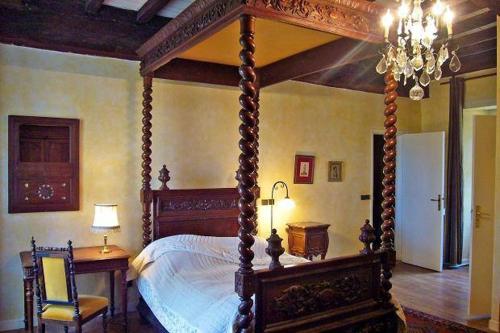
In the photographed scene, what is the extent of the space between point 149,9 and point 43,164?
1791mm

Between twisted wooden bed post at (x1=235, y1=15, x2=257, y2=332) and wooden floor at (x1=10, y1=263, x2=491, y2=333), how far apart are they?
183 cm

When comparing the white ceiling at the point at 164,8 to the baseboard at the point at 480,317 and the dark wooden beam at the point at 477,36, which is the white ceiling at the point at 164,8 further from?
the baseboard at the point at 480,317

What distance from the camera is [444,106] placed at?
659 cm

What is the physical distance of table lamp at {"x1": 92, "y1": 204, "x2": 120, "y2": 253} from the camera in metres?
3.88

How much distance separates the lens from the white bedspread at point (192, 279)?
270cm

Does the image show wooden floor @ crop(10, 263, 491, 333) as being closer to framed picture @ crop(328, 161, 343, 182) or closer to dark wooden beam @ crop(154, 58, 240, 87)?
framed picture @ crop(328, 161, 343, 182)

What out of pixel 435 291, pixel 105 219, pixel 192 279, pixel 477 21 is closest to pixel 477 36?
pixel 477 21

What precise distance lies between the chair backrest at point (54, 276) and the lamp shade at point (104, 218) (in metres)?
0.71

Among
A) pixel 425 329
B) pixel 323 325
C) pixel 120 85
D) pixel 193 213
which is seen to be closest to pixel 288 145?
pixel 193 213

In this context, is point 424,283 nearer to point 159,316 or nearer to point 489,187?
point 489,187

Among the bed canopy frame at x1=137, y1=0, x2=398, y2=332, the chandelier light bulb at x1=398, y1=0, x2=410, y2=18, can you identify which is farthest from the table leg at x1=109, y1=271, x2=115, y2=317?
the chandelier light bulb at x1=398, y1=0, x2=410, y2=18

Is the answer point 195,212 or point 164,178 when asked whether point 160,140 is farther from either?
point 195,212

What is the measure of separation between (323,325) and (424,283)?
135 inches

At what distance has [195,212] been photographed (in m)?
4.54
